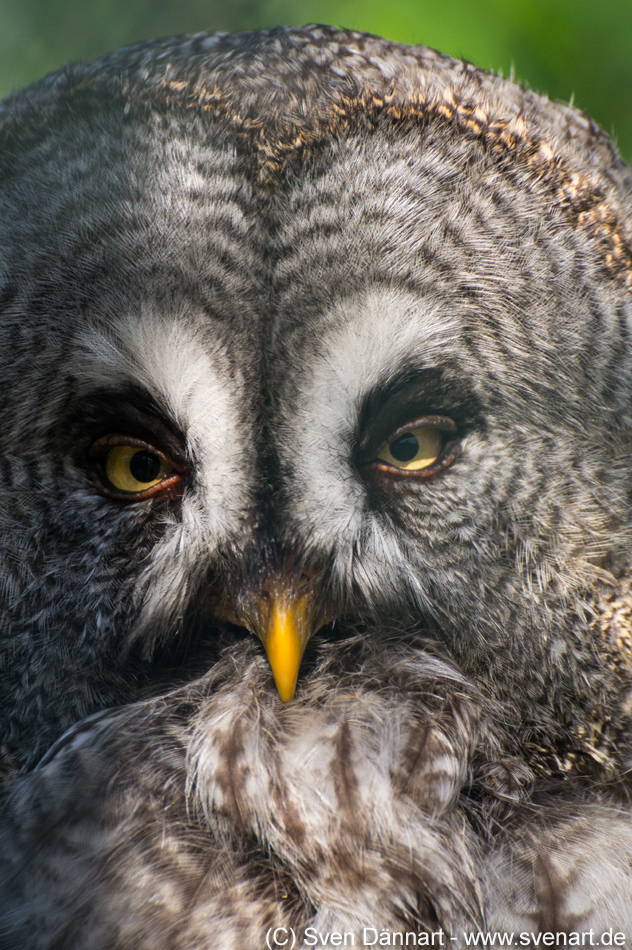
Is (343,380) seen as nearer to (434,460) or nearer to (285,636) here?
(434,460)

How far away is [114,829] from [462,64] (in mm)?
1055

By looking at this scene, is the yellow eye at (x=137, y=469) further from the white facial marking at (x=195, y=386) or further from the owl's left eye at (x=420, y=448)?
the owl's left eye at (x=420, y=448)

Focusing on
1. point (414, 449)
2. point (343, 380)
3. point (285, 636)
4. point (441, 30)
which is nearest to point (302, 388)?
point (343, 380)

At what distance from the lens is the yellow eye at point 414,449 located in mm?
907

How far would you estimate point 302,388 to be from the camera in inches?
33.6

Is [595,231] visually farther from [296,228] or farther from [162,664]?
[162,664]

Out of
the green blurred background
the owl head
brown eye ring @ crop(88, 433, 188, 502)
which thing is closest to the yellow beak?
the owl head

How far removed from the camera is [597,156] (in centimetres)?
108

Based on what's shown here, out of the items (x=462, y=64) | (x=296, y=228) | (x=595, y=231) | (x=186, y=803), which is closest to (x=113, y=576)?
(x=186, y=803)

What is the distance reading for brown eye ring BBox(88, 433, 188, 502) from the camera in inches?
35.0

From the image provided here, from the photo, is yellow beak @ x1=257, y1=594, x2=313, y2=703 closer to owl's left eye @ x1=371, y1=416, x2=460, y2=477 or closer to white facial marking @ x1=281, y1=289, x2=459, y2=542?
white facial marking @ x1=281, y1=289, x2=459, y2=542

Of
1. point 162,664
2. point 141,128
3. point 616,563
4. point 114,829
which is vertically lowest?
point 114,829

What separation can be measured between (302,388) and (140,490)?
0.72 ft

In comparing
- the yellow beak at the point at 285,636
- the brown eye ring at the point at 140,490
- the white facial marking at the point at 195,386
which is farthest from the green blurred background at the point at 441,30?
the yellow beak at the point at 285,636
